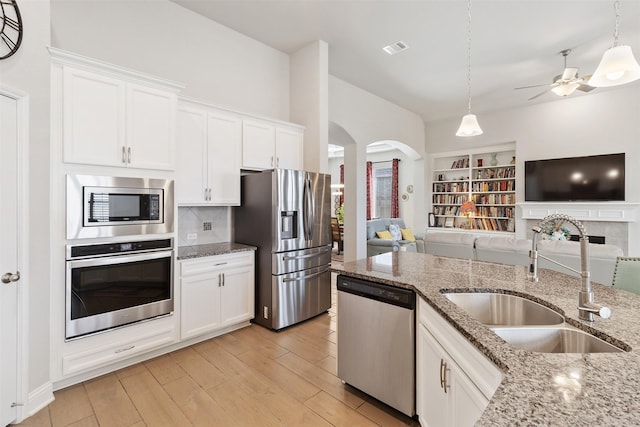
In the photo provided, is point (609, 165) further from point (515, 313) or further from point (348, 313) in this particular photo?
point (348, 313)

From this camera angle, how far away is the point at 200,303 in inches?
119

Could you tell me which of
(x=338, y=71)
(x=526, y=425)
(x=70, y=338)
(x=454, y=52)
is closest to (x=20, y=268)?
(x=70, y=338)

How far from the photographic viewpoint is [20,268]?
196cm

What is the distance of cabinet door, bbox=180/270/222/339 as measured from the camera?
291cm

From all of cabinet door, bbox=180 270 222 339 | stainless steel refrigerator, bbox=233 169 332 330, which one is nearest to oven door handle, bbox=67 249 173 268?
cabinet door, bbox=180 270 222 339

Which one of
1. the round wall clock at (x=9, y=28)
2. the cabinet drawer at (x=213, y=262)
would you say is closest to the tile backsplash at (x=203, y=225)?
the cabinet drawer at (x=213, y=262)

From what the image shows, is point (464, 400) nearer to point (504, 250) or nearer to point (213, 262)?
point (213, 262)

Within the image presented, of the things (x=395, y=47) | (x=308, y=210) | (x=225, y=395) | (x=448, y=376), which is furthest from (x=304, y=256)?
(x=395, y=47)

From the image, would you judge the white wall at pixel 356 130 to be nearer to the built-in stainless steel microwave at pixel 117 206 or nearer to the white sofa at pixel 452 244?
the white sofa at pixel 452 244

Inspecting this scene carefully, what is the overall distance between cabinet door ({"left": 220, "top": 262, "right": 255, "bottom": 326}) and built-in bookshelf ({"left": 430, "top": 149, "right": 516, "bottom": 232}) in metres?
6.20

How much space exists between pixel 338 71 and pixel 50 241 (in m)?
4.54

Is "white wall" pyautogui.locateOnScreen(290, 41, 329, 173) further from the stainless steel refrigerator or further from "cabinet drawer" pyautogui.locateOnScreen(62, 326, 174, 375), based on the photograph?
"cabinet drawer" pyautogui.locateOnScreen(62, 326, 174, 375)

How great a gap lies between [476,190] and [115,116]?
7.71 m

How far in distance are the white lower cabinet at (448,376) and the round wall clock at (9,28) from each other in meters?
2.96
